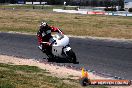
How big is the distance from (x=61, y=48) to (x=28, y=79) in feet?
13.6

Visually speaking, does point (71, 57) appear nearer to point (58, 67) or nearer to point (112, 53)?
point (58, 67)

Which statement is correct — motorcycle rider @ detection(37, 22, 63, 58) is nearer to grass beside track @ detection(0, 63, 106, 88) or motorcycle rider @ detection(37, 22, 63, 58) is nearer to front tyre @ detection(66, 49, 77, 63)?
front tyre @ detection(66, 49, 77, 63)

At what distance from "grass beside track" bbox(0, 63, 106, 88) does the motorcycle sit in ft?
6.09

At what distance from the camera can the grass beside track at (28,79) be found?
9.98 metres

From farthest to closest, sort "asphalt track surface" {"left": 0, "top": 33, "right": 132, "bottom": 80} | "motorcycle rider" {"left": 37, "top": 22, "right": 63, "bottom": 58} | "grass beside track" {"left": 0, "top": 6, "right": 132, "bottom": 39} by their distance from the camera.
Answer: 1. "grass beside track" {"left": 0, "top": 6, "right": 132, "bottom": 39}
2. "motorcycle rider" {"left": 37, "top": 22, "right": 63, "bottom": 58}
3. "asphalt track surface" {"left": 0, "top": 33, "right": 132, "bottom": 80}

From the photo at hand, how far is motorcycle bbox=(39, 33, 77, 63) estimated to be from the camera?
14.8m

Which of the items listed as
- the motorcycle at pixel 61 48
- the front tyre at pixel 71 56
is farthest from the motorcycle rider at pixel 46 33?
the front tyre at pixel 71 56

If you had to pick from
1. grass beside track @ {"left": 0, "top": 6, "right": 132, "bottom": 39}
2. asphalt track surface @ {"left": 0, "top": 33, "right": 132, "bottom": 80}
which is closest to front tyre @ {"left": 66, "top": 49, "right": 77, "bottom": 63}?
asphalt track surface @ {"left": 0, "top": 33, "right": 132, "bottom": 80}

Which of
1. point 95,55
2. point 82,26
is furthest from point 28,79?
point 82,26

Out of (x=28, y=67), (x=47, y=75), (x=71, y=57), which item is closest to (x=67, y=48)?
(x=71, y=57)

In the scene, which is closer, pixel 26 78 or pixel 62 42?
pixel 26 78

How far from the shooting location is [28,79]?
35.6 feet

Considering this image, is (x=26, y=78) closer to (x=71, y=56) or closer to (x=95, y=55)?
(x=71, y=56)

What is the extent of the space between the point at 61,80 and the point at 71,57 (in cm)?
391
